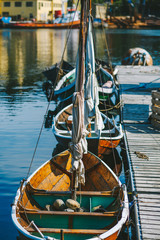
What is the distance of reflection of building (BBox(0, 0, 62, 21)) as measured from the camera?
135875 millimetres

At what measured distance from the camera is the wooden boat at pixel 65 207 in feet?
35.0

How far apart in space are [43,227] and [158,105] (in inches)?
455

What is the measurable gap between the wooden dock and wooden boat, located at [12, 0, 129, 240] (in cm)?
106

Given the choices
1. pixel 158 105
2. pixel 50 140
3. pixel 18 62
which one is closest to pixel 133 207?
pixel 158 105

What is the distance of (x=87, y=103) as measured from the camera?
18.2 meters

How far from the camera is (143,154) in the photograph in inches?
689

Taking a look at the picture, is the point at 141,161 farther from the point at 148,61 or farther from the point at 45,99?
the point at 148,61

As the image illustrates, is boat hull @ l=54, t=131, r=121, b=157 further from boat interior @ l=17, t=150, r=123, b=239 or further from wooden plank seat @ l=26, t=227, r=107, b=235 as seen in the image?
wooden plank seat @ l=26, t=227, r=107, b=235

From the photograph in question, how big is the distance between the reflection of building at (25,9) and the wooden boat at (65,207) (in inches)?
5095

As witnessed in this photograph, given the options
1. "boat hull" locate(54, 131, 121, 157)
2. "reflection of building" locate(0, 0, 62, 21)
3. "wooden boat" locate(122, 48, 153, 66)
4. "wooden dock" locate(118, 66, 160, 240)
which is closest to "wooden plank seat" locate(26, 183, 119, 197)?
"wooden dock" locate(118, 66, 160, 240)

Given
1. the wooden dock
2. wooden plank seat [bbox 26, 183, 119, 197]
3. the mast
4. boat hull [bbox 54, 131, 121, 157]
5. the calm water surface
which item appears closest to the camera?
the mast

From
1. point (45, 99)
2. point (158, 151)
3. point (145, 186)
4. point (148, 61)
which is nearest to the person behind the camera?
point (145, 186)

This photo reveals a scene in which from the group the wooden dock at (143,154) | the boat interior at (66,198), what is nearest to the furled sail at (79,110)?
the boat interior at (66,198)

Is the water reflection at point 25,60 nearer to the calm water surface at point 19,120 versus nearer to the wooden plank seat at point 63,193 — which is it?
the calm water surface at point 19,120
